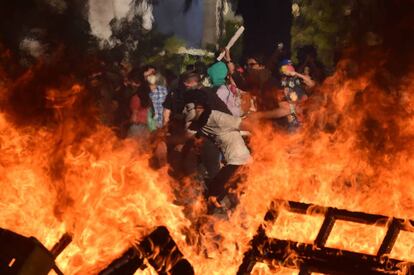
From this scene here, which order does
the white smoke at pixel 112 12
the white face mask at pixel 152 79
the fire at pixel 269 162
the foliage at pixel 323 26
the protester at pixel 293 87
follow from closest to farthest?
the fire at pixel 269 162 → the foliage at pixel 323 26 → the protester at pixel 293 87 → the white smoke at pixel 112 12 → the white face mask at pixel 152 79

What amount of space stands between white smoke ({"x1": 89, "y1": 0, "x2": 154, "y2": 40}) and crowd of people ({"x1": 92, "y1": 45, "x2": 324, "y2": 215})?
2.73 ft

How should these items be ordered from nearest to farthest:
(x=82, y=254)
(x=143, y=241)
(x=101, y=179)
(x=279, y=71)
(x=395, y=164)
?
1. (x=143, y=241)
2. (x=82, y=254)
3. (x=101, y=179)
4. (x=395, y=164)
5. (x=279, y=71)

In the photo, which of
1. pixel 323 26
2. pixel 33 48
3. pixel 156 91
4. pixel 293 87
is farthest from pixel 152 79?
pixel 323 26

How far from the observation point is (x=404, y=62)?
839cm

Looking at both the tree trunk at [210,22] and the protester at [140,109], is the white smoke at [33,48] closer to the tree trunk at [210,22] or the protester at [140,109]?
the protester at [140,109]

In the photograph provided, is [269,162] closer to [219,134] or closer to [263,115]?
[263,115]

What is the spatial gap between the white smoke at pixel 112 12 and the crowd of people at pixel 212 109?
833 millimetres

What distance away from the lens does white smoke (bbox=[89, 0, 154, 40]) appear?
345 inches

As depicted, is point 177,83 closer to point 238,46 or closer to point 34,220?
point 238,46

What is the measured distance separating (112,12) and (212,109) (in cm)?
237

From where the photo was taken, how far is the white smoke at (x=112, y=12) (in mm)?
8758

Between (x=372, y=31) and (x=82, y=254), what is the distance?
6.18m

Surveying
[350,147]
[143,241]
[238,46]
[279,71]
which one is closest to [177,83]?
[238,46]

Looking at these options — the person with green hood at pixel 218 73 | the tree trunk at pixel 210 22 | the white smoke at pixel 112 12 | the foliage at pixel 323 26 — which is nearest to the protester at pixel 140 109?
the white smoke at pixel 112 12
